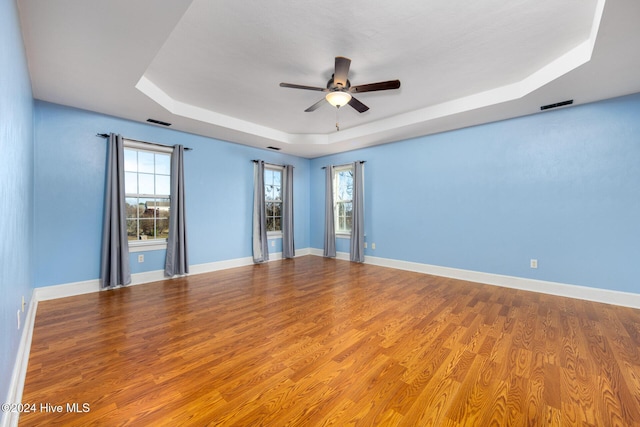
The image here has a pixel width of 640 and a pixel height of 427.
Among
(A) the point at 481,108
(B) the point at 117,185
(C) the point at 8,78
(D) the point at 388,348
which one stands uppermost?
(A) the point at 481,108

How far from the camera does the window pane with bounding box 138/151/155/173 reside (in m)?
4.21

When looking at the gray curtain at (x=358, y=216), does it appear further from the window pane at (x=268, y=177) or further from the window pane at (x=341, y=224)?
the window pane at (x=268, y=177)

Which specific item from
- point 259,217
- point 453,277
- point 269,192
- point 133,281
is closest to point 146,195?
point 133,281

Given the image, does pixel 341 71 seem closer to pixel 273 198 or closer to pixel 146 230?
pixel 146 230

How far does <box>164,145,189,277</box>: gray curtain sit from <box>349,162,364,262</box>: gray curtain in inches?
128

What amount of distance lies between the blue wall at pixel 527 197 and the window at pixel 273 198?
2376mm

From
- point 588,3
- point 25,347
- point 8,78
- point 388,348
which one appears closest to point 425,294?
point 388,348

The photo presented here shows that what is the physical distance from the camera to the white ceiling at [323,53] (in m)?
2.04

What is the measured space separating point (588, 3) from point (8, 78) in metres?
3.99

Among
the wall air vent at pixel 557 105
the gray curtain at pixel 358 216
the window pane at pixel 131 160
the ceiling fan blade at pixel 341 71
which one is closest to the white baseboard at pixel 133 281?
the window pane at pixel 131 160

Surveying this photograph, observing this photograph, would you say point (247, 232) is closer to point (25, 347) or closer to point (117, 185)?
point (117, 185)

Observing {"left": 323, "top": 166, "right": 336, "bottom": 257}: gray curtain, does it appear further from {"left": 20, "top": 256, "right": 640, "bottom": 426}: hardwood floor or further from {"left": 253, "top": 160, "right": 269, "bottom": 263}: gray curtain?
{"left": 20, "top": 256, "right": 640, "bottom": 426}: hardwood floor

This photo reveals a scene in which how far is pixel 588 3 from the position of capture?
2.03 m

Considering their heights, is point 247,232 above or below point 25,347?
above
